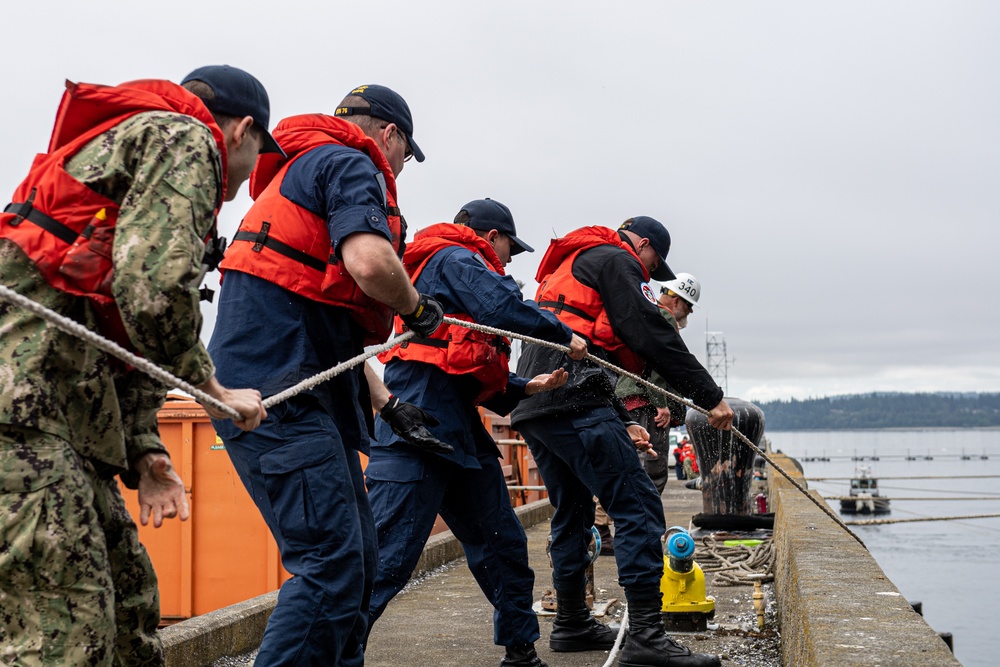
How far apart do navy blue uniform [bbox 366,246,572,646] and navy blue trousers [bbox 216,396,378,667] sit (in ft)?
3.80

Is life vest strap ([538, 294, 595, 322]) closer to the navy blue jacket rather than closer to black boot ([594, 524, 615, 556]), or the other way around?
the navy blue jacket

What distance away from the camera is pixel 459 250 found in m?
4.69

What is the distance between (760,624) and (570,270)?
2153mm

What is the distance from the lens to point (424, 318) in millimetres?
Answer: 3580

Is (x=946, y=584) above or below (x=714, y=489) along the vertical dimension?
below

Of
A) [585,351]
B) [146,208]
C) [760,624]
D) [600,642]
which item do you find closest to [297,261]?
[146,208]

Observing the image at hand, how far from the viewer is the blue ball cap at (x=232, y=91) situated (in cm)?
292

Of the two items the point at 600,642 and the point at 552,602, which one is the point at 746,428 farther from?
the point at 600,642

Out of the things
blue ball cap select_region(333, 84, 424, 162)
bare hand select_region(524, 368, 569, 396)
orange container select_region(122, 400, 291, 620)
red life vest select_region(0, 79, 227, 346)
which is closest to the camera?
red life vest select_region(0, 79, 227, 346)

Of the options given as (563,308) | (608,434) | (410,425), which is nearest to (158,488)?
(410,425)

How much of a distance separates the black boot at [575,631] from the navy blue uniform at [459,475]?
0.66 meters

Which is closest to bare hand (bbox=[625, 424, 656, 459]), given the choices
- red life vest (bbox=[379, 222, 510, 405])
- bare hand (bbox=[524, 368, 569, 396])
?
bare hand (bbox=[524, 368, 569, 396])

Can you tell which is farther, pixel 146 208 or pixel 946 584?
pixel 946 584

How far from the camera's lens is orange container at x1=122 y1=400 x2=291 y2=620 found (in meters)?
8.41
